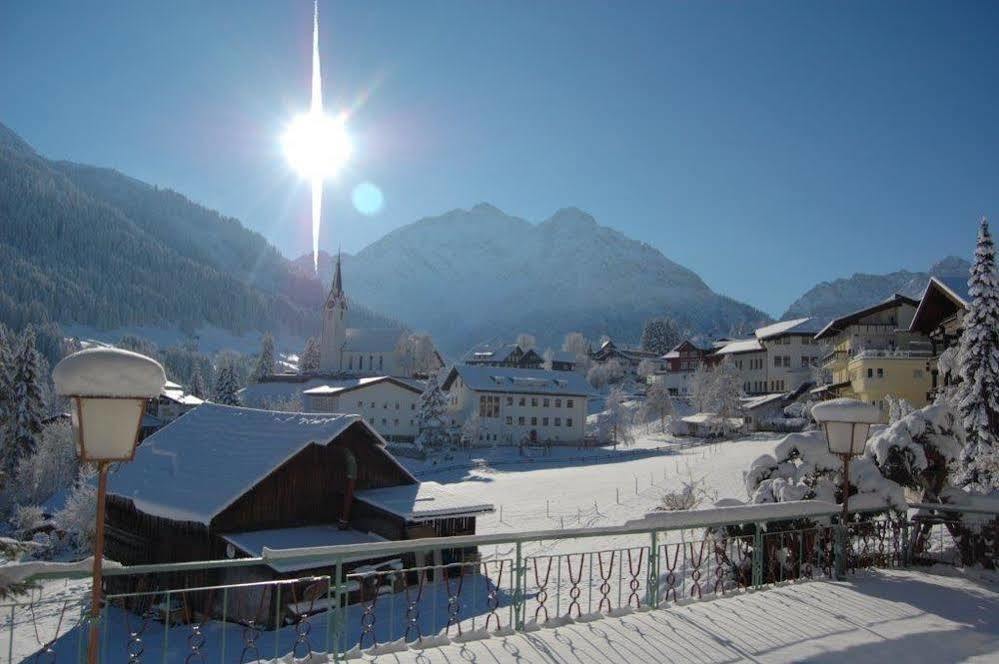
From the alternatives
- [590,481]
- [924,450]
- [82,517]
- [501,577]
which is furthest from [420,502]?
[590,481]

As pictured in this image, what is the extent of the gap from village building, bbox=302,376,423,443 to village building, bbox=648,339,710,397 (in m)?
43.4

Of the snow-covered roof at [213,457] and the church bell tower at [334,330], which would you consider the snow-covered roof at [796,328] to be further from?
the snow-covered roof at [213,457]

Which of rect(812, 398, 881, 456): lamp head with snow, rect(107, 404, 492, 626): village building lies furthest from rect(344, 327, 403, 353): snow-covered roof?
rect(812, 398, 881, 456): lamp head with snow

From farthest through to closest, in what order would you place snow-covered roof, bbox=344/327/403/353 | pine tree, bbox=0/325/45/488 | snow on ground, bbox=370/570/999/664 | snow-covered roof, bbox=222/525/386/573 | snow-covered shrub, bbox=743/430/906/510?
1. snow-covered roof, bbox=344/327/403/353
2. pine tree, bbox=0/325/45/488
3. snow-covered roof, bbox=222/525/386/573
4. snow-covered shrub, bbox=743/430/906/510
5. snow on ground, bbox=370/570/999/664

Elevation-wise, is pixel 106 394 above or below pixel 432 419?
above

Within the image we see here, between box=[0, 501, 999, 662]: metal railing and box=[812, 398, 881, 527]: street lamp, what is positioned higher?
box=[812, 398, 881, 527]: street lamp

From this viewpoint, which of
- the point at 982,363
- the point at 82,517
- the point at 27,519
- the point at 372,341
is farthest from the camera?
the point at 372,341

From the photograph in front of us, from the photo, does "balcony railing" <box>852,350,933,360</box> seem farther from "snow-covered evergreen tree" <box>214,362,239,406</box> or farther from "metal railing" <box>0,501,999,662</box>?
"snow-covered evergreen tree" <box>214,362,239,406</box>

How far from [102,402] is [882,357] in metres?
46.3

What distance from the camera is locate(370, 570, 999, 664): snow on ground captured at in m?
7.33

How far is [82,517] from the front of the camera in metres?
37.2

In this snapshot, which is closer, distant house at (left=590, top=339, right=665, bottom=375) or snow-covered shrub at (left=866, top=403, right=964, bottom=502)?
snow-covered shrub at (left=866, top=403, right=964, bottom=502)

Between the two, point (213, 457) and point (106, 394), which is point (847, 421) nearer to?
point (106, 394)

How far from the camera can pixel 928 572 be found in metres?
11.5
